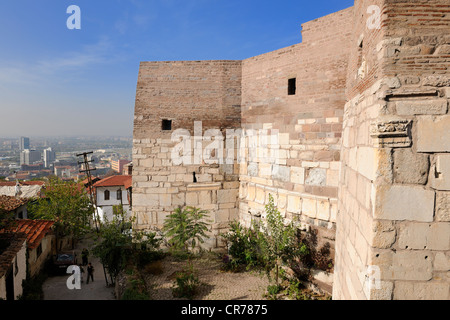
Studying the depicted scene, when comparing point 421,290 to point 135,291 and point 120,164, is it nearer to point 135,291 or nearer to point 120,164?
point 135,291

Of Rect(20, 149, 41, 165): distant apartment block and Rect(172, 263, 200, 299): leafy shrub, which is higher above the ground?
Rect(172, 263, 200, 299): leafy shrub

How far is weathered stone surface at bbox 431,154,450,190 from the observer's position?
2.27 metres

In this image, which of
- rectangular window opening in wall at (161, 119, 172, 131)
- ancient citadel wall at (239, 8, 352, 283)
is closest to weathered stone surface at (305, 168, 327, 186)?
ancient citadel wall at (239, 8, 352, 283)

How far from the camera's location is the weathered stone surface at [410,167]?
7.58 feet

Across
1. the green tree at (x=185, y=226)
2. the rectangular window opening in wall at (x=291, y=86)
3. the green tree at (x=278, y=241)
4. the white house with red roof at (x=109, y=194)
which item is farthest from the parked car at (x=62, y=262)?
the rectangular window opening in wall at (x=291, y=86)

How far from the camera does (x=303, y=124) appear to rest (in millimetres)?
6398

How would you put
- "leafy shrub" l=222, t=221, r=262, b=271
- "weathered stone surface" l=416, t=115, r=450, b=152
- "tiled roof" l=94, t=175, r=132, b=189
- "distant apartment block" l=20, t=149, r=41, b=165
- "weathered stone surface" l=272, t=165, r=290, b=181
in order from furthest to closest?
"distant apartment block" l=20, t=149, r=41, b=165 < "tiled roof" l=94, t=175, r=132, b=189 < "leafy shrub" l=222, t=221, r=262, b=271 < "weathered stone surface" l=272, t=165, r=290, b=181 < "weathered stone surface" l=416, t=115, r=450, b=152

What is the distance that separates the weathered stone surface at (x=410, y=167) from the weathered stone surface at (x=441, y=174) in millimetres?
64

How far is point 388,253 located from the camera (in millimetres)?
2420

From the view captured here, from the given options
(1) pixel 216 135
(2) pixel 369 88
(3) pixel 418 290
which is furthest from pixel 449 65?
(1) pixel 216 135

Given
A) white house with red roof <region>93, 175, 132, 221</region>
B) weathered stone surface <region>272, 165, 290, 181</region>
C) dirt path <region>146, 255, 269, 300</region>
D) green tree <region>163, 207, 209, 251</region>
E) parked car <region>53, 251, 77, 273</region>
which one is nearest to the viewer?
dirt path <region>146, 255, 269, 300</region>

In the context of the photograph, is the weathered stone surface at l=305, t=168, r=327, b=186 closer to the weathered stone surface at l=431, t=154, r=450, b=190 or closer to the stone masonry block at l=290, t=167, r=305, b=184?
the stone masonry block at l=290, t=167, r=305, b=184

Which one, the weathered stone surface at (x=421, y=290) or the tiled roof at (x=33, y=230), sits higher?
the weathered stone surface at (x=421, y=290)

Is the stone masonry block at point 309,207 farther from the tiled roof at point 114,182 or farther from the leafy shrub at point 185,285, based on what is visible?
the tiled roof at point 114,182
